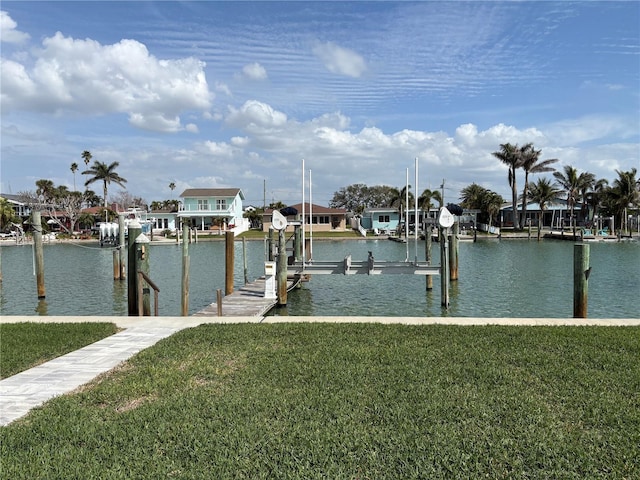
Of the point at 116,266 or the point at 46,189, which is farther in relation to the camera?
the point at 46,189

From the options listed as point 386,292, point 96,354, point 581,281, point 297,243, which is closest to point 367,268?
point 386,292

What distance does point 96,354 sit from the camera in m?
7.75

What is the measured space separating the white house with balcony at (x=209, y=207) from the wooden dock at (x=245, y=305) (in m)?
55.6

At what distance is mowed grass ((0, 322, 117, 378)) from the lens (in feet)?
24.1

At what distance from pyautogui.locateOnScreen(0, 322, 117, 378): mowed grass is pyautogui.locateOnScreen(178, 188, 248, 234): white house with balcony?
206ft

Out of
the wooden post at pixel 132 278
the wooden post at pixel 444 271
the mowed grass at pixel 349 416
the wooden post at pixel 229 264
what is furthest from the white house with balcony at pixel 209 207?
the mowed grass at pixel 349 416

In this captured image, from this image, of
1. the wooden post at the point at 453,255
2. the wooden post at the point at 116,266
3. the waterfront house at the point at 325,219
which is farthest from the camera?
the waterfront house at the point at 325,219

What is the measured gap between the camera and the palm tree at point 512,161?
68938 mm

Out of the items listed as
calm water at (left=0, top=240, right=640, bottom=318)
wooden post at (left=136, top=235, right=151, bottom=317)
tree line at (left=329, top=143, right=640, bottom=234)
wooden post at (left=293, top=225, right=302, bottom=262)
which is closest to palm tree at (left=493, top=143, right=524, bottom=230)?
tree line at (left=329, top=143, right=640, bottom=234)

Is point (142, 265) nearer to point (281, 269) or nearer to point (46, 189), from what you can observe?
point (281, 269)

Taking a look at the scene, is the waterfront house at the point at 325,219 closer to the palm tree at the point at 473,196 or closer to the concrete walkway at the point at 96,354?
the palm tree at the point at 473,196

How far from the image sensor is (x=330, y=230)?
238 feet

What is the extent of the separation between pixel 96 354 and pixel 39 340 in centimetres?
158

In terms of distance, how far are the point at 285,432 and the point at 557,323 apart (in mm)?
7359
